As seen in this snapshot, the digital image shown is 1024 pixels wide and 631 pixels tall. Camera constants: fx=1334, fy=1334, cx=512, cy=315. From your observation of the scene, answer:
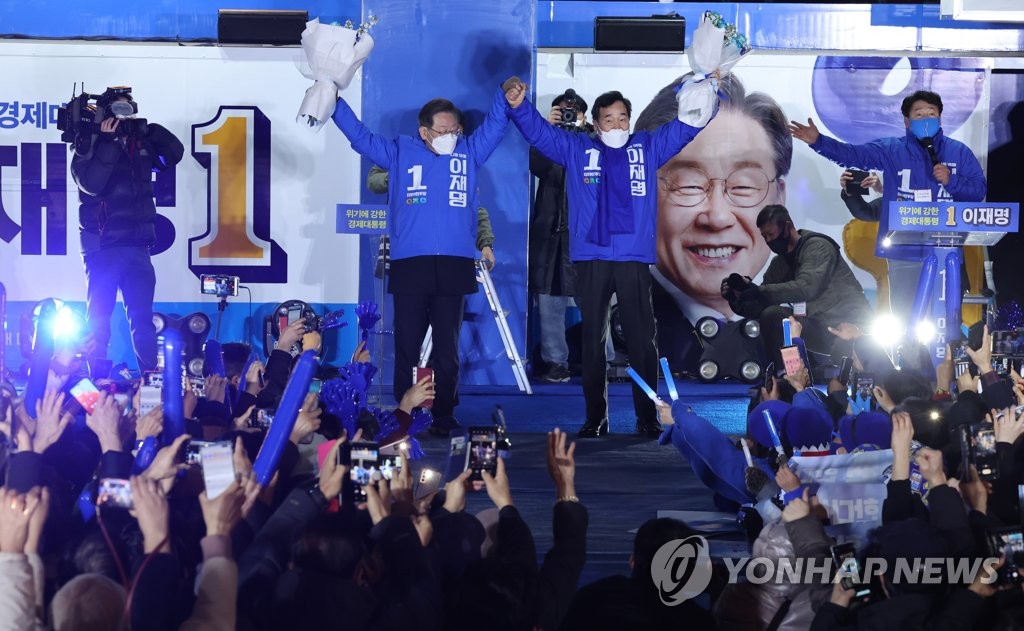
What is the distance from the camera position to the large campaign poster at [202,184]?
9750 mm

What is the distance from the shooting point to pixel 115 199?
7.61 meters

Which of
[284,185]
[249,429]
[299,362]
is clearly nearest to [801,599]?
[299,362]

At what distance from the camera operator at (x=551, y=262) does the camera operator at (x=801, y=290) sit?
4.69ft

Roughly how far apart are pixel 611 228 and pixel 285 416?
3832mm

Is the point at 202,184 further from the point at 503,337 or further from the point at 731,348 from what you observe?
the point at 731,348

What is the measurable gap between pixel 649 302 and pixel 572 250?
48 centimetres

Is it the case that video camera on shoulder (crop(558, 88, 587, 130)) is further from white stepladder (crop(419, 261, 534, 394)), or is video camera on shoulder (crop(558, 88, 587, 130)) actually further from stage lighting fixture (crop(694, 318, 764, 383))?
stage lighting fixture (crop(694, 318, 764, 383))

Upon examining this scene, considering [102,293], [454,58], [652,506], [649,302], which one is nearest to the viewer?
[652,506]

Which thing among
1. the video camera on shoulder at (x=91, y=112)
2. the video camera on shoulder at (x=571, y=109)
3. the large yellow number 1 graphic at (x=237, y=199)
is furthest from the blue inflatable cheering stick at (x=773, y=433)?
the large yellow number 1 graphic at (x=237, y=199)

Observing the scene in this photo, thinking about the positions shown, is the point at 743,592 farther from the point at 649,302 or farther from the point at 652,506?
the point at 649,302

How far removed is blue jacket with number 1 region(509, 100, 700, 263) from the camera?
6.84 metres

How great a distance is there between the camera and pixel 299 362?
315cm

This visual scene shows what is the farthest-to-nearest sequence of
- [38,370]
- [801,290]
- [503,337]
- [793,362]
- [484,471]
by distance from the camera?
[503,337]
[801,290]
[793,362]
[38,370]
[484,471]

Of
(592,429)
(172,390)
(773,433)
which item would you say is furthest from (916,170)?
(172,390)
